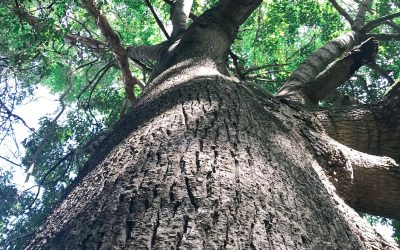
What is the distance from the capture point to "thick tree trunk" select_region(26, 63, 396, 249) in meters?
1.05

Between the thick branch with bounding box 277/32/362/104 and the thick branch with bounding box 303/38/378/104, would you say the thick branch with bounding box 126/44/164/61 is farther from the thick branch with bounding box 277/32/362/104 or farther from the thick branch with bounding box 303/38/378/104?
the thick branch with bounding box 303/38/378/104

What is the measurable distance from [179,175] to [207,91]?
89 cm

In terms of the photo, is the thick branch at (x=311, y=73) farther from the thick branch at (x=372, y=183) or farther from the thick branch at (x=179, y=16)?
the thick branch at (x=179, y=16)

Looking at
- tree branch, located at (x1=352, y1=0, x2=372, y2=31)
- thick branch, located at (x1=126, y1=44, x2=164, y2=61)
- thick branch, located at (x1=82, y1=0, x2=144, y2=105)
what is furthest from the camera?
tree branch, located at (x1=352, y1=0, x2=372, y2=31)

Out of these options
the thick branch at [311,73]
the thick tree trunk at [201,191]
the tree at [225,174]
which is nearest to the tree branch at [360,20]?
the thick branch at [311,73]

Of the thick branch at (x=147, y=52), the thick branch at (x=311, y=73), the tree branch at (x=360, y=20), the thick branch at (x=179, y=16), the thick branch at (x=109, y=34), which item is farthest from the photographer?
the tree branch at (x=360, y=20)

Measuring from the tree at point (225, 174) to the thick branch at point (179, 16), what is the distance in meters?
1.24

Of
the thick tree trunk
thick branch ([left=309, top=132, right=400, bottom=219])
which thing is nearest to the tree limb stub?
thick branch ([left=309, top=132, right=400, bottom=219])

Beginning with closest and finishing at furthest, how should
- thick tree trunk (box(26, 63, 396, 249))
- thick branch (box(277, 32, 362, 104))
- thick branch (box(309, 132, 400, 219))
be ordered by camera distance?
thick tree trunk (box(26, 63, 396, 249)), thick branch (box(309, 132, 400, 219)), thick branch (box(277, 32, 362, 104))

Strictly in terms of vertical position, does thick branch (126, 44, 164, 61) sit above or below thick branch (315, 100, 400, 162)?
above

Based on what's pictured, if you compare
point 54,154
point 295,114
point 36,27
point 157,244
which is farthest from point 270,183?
point 54,154

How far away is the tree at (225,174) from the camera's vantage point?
42.8 inches

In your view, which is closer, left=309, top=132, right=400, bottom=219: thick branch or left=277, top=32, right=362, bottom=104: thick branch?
left=309, top=132, right=400, bottom=219: thick branch

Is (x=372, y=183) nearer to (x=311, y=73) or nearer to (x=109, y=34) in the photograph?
(x=311, y=73)
